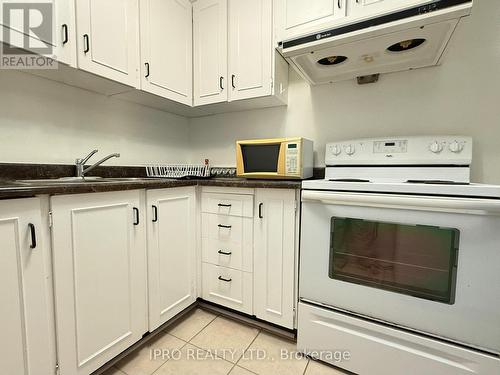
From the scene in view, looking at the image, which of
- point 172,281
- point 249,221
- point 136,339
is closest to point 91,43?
point 249,221

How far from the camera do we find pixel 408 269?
3.25 feet

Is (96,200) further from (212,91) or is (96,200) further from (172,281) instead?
(212,91)

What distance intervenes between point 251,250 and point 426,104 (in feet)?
4.61

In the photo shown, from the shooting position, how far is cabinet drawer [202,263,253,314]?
1.44 metres

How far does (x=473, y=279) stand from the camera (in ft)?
2.89

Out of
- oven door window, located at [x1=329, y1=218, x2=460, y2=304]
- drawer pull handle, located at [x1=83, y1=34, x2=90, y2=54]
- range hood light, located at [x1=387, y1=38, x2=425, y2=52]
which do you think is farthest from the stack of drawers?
range hood light, located at [x1=387, y1=38, x2=425, y2=52]

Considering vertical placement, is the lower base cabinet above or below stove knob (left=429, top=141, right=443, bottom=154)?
below

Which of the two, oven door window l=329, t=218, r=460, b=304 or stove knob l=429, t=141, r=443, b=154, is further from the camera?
stove knob l=429, t=141, r=443, b=154

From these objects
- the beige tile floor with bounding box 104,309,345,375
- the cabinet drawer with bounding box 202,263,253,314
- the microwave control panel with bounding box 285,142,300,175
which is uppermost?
the microwave control panel with bounding box 285,142,300,175

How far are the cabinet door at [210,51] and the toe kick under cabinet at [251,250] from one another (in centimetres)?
78

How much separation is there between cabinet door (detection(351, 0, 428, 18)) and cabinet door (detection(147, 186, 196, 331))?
4.43 feet

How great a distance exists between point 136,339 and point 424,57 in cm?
220

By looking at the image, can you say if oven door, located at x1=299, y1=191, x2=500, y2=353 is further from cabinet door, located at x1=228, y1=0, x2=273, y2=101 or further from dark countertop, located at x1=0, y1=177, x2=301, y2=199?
cabinet door, located at x1=228, y1=0, x2=273, y2=101

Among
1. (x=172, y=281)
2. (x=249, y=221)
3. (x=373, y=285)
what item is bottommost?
(x=172, y=281)
